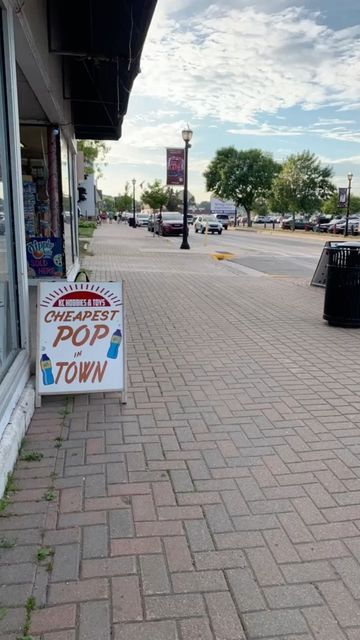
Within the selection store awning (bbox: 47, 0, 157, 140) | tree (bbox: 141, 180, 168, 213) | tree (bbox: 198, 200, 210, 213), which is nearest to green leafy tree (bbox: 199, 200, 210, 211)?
tree (bbox: 198, 200, 210, 213)

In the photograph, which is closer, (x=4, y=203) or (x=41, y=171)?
(x=4, y=203)

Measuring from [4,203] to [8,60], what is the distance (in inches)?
40.8

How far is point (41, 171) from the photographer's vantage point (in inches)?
403

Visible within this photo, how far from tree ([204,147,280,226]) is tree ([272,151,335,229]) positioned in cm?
1771

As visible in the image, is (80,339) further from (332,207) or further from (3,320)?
(332,207)

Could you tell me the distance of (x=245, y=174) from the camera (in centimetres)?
7994

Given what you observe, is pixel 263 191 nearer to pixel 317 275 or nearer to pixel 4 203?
pixel 317 275

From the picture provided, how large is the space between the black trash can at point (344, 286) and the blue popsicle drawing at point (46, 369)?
15.8 feet

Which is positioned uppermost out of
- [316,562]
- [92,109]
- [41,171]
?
[92,109]

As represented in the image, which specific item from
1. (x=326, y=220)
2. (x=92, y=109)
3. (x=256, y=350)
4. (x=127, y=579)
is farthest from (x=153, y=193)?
(x=127, y=579)

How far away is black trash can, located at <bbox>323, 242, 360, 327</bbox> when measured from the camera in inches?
298

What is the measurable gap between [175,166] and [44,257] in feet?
47.1

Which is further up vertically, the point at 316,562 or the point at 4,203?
the point at 4,203

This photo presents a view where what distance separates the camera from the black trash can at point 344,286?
24.8 feet
